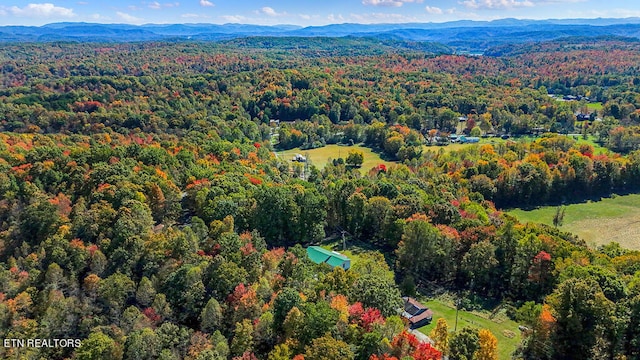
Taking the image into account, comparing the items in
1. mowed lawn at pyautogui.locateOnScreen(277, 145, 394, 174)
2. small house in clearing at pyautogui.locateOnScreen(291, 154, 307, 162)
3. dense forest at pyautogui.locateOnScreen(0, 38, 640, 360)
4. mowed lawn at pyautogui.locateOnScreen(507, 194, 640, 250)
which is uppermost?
dense forest at pyautogui.locateOnScreen(0, 38, 640, 360)

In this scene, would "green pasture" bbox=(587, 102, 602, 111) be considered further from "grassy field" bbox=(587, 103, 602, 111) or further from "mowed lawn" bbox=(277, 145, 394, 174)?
"mowed lawn" bbox=(277, 145, 394, 174)

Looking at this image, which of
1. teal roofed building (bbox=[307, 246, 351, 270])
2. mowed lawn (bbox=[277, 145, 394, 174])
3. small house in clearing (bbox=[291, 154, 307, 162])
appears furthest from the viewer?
small house in clearing (bbox=[291, 154, 307, 162])

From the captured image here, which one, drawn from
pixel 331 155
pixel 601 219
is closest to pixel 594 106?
pixel 601 219

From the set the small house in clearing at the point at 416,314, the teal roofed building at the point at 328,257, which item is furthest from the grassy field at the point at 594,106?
the small house in clearing at the point at 416,314

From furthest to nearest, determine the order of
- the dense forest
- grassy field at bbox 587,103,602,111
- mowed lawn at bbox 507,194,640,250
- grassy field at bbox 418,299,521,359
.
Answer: grassy field at bbox 587,103,602,111 → mowed lawn at bbox 507,194,640,250 → grassy field at bbox 418,299,521,359 → the dense forest

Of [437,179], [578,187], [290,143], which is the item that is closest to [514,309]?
[437,179]

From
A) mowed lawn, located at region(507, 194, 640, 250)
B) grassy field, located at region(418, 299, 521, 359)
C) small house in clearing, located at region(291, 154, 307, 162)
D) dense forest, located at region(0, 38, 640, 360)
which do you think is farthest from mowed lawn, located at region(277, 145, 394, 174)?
grassy field, located at region(418, 299, 521, 359)

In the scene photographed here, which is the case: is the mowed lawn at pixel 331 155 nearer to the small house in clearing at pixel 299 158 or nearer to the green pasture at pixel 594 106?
the small house in clearing at pixel 299 158
